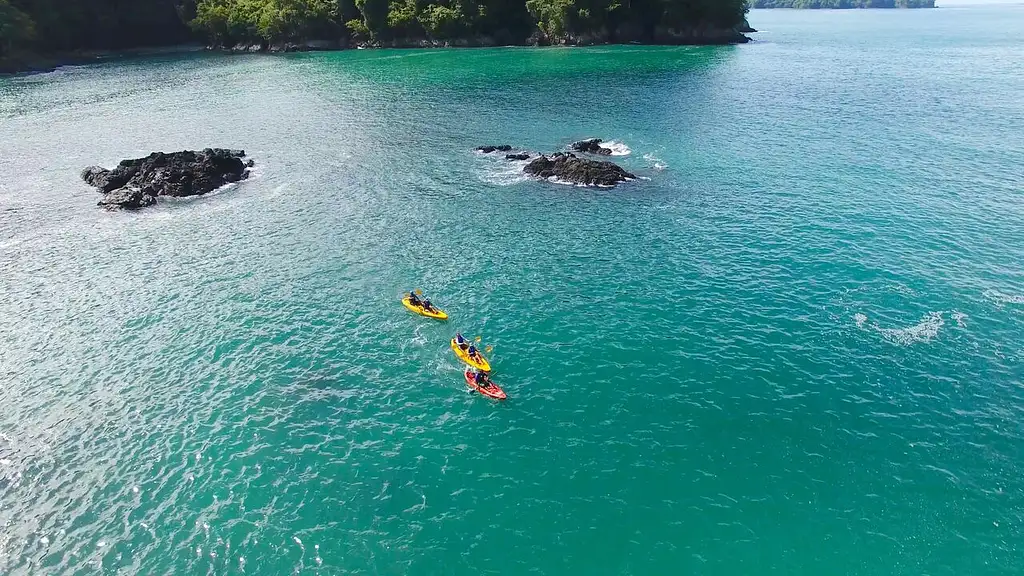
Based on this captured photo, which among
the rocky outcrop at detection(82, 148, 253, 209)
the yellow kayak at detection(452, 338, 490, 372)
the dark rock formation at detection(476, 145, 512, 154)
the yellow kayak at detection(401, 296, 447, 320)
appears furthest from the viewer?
the dark rock formation at detection(476, 145, 512, 154)

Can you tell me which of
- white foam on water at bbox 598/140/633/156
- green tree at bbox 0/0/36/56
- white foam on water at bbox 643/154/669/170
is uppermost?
green tree at bbox 0/0/36/56

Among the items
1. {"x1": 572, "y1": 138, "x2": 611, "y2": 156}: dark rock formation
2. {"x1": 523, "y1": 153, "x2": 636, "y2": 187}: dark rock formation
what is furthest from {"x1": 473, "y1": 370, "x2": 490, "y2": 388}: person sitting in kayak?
{"x1": 572, "y1": 138, "x2": 611, "y2": 156}: dark rock formation

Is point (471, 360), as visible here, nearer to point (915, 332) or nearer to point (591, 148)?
point (915, 332)

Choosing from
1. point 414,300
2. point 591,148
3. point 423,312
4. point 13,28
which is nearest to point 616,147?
point 591,148

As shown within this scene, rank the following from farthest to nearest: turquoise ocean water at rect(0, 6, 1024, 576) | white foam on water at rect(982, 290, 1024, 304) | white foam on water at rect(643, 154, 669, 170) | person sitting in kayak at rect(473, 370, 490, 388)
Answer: white foam on water at rect(643, 154, 669, 170)
white foam on water at rect(982, 290, 1024, 304)
person sitting in kayak at rect(473, 370, 490, 388)
turquoise ocean water at rect(0, 6, 1024, 576)

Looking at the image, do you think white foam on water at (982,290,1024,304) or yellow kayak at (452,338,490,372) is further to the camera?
white foam on water at (982,290,1024,304)

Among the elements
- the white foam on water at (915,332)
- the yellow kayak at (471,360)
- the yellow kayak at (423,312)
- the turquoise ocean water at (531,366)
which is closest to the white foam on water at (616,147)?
the turquoise ocean water at (531,366)

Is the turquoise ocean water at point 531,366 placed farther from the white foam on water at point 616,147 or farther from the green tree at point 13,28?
the green tree at point 13,28

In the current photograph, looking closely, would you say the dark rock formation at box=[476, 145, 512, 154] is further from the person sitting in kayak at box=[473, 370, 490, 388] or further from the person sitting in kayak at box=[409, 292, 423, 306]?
the person sitting in kayak at box=[473, 370, 490, 388]
